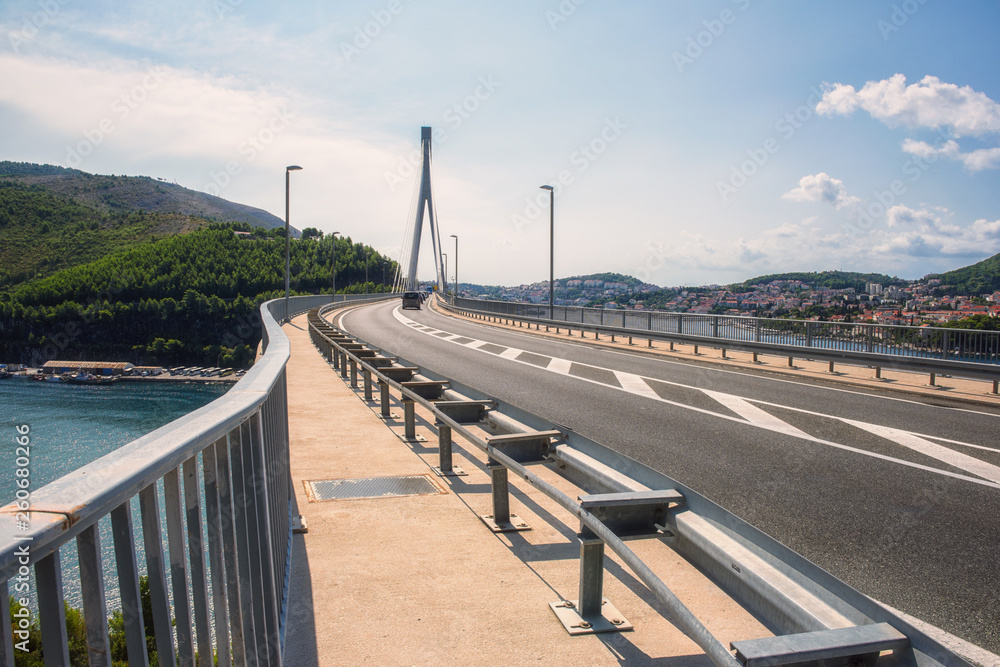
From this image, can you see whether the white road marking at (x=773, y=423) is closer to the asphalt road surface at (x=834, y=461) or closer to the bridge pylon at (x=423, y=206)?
the asphalt road surface at (x=834, y=461)

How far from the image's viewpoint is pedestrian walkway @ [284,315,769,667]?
3.11 m

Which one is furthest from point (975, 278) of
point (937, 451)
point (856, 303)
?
point (937, 451)

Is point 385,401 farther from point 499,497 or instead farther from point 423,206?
point 423,206

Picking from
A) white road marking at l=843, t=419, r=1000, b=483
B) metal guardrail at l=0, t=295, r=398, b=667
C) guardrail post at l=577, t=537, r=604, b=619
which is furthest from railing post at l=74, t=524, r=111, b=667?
white road marking at l=843, t=419, r=1000, b=483

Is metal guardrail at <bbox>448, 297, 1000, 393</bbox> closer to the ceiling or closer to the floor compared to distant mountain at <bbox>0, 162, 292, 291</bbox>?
closer to the floor

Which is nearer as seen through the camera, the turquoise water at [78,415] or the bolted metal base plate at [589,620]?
the bolted metal base plate at [589,620]

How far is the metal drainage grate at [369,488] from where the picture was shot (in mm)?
5670

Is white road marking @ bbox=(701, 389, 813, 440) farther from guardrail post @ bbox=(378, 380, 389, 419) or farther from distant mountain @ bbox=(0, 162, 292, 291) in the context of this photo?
distant mountain @ bbox=(0, 162, 292, 291)

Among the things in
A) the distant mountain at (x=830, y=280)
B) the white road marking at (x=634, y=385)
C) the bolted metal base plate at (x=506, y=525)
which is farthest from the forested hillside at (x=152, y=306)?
the bolted metal base plate at (x=506, y=525)

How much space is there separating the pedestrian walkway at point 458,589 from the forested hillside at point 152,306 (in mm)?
77626

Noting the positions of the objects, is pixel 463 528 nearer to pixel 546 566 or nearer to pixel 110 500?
pixel 546 566

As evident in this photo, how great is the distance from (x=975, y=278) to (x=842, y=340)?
6.73m

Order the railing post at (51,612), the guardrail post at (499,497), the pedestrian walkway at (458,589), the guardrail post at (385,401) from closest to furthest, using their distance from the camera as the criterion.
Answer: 1. the railing post at (51,612)
2. the pedestrian walkway at (458,589)
3. the guardrail post at (499,497)
4. the guardrail post at (385,401)

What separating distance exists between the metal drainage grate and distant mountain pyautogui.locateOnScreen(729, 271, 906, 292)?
22641 mm
